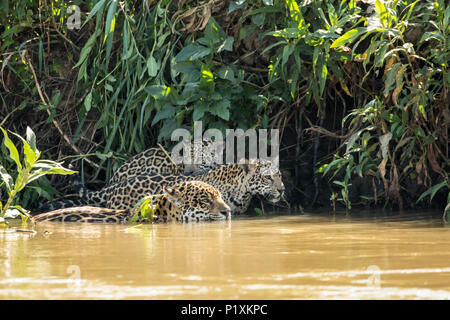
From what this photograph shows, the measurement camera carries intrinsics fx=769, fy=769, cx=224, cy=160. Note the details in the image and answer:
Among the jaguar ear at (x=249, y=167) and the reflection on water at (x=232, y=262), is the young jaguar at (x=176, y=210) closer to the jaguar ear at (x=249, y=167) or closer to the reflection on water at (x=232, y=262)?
the reflection on water at (x=232, y=262)

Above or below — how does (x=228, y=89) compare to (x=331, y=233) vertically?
above

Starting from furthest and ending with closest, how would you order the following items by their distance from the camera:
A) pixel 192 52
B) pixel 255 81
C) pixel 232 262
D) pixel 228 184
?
pixel 255 81 < pixel 228 184 < pixel 192 52 < pixel 232 262

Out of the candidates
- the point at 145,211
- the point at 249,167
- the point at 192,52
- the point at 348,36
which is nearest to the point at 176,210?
the point at 145,211

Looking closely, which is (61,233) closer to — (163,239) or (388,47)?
(163,239)

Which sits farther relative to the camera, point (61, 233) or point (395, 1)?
point (395, 1)

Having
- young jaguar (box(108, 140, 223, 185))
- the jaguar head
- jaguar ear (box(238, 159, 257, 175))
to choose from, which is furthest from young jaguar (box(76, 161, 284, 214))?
the jaguar head

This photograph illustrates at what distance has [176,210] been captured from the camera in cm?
629

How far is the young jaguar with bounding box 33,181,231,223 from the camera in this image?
242 inches

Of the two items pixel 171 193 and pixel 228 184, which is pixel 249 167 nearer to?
pixel 228 184

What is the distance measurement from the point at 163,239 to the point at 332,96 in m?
3.05

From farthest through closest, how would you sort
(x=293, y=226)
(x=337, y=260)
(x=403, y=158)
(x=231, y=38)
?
(x=231, y=38) → (x=403, y=158) → (x=293, y=226) → (x=337, y=260)

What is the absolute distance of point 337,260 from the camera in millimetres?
3746

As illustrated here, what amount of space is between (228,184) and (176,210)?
2.75 ft
